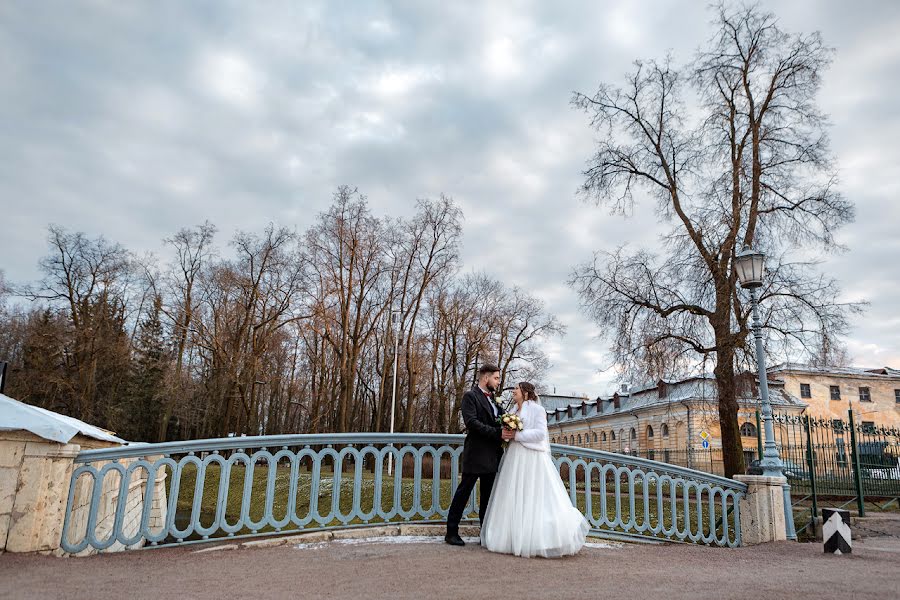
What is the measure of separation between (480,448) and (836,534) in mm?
5006

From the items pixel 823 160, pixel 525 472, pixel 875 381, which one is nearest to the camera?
pixel 525 472

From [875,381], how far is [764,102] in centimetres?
4967

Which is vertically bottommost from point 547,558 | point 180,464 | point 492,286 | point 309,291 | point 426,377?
point 547,558

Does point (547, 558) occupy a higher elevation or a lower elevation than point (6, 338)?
lower

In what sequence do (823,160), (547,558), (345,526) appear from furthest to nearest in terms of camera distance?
(823,160) < (345,526) < (547,558)

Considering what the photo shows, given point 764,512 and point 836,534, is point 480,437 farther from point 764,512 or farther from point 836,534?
point 764,512

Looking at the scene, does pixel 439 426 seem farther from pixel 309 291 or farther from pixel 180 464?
pixel 180 464

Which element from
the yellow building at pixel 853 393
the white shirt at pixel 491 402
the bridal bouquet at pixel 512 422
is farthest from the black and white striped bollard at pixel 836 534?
the yellow building at pixel 853 393

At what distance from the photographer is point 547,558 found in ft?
20.4

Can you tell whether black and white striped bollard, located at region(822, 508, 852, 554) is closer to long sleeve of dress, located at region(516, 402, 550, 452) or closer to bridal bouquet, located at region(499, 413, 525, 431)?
long sleeve of dress, located at region(516, 402, 550, 452)

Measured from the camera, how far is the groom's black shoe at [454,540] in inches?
271

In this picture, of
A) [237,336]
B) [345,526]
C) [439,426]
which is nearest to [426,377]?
[439,426]

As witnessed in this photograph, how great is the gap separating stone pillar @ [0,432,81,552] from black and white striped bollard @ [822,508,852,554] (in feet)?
30.5

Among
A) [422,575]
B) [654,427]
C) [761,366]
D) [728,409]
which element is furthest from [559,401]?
[422,575]
